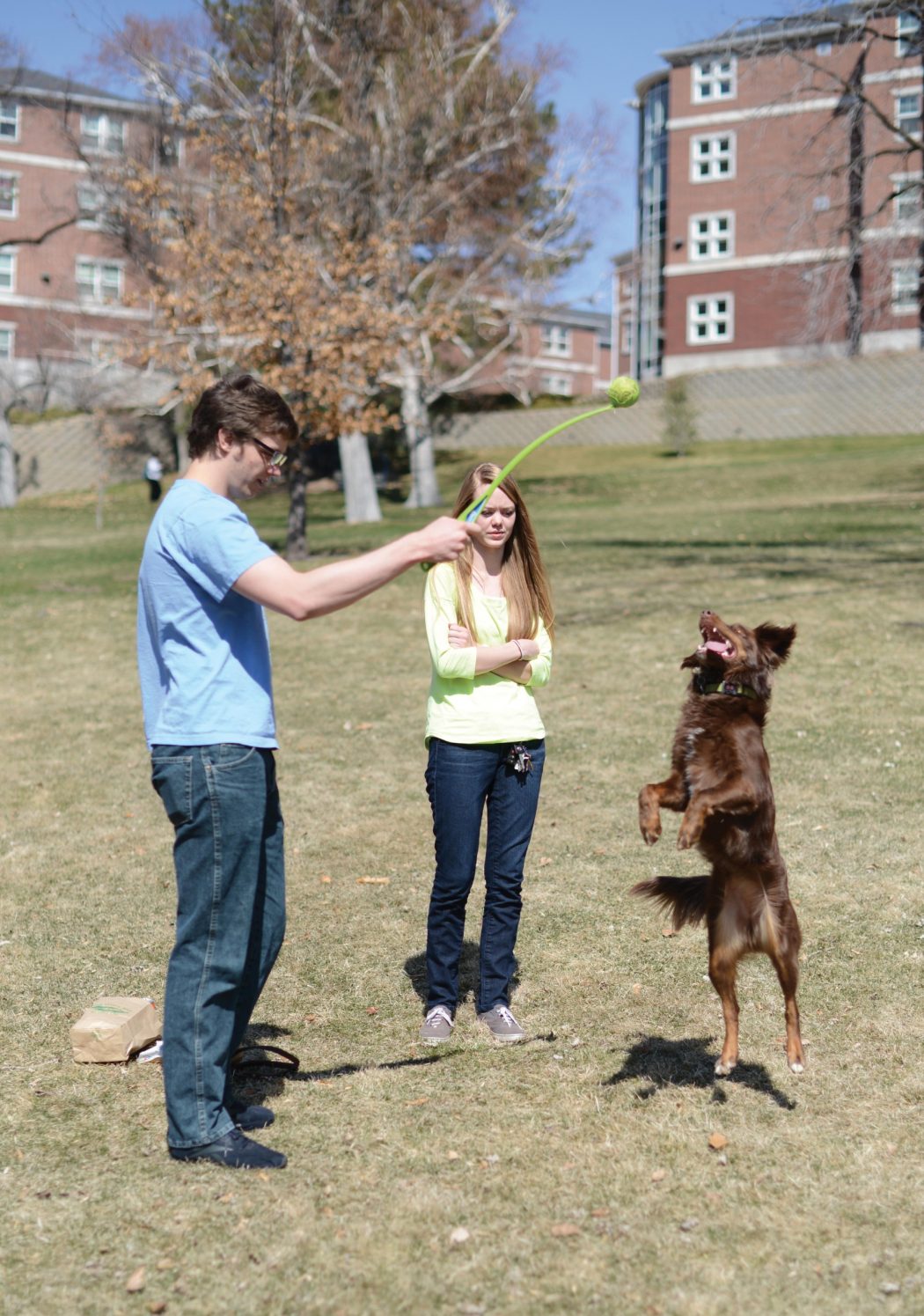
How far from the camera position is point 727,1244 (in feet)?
13.1

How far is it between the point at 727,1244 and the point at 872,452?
3898 centimetres

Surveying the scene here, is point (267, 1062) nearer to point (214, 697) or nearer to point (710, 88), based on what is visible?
point (214, 697)

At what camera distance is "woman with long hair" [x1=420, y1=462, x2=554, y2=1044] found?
5250 millimetres

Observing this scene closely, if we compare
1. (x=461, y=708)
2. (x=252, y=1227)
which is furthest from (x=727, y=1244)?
(x=461, y=708)

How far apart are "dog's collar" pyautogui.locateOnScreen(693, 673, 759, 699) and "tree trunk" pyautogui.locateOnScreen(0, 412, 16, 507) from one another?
4604 centimetres

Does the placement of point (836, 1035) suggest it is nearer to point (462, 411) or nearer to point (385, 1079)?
point (385, 1079)

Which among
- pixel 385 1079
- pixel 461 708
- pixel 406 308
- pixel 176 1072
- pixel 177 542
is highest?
pixel 406 308

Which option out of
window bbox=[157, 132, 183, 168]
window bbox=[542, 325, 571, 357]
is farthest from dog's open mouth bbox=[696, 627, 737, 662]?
window bbox=[542, 325, 571, 357]

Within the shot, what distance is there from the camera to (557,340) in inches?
2808

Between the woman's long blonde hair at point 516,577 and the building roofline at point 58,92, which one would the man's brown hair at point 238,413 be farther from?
the building roofline at point 58,92

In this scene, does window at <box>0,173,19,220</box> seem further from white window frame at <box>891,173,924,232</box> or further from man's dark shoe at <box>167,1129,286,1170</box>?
man's dark shoe at <box>167,1129,286,1170</box>

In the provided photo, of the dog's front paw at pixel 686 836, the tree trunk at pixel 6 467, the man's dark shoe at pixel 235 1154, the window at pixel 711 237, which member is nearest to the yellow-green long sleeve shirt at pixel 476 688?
the dog's front paw at pixel 686 836

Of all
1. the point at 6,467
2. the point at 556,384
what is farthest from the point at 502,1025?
the point at 556,384

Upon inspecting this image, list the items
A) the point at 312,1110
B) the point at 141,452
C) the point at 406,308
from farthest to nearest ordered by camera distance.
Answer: the point at 141,452 → the point at 406,308 → the point at 312,1110
